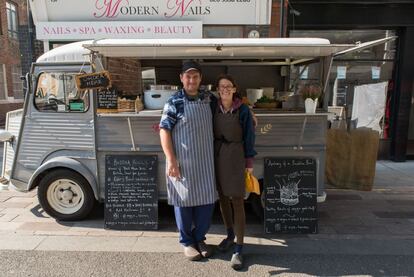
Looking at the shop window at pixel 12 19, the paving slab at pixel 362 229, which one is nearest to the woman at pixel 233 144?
the paving slab at pixel 362 229

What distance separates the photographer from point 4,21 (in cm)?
1609

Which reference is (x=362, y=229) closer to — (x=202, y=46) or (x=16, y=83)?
(x=202, y=46)

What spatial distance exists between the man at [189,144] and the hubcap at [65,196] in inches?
Result: 59.4

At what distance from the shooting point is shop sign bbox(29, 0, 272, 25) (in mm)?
6926

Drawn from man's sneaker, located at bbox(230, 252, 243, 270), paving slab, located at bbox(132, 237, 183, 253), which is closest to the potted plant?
man's sneaker, located at bbox(230, 252, 243, 270)

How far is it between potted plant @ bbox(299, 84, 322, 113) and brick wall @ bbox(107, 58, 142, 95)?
222 cm

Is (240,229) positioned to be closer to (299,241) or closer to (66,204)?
(299,241)

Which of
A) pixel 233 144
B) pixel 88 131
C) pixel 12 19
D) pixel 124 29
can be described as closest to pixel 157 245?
pixel 233 144

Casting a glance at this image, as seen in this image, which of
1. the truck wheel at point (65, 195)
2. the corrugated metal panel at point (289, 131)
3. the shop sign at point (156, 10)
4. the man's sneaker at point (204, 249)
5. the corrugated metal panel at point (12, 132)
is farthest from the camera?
the shop sign at point (156, 10)

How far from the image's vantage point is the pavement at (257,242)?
3387 mm

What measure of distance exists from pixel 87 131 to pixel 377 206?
391 cm

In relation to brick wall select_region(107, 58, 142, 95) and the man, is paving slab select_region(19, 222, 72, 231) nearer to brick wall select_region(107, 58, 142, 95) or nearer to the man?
the man

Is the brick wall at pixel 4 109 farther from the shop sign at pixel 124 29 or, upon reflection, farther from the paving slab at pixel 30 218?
the paving slab at pixel 30 218

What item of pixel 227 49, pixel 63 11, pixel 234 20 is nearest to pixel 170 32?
pixel 234 20
